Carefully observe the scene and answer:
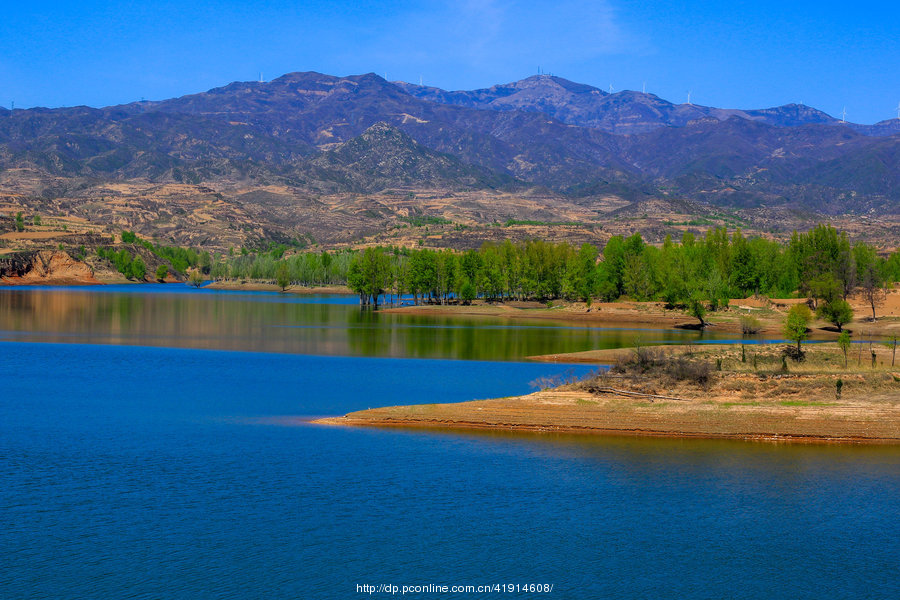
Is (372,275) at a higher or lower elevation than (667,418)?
higher

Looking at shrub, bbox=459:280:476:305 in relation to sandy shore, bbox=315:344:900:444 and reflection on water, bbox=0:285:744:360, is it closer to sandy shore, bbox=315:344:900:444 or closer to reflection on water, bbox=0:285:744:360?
reflection on water, bbox=0:285:744:360

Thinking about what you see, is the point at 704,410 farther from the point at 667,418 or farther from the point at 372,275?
the point at 372,275

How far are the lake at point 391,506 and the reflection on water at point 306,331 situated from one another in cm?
3012

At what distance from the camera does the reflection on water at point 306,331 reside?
86.4 m

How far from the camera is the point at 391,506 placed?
31.0 metres

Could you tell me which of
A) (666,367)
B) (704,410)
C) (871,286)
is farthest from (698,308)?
A: (704,410)

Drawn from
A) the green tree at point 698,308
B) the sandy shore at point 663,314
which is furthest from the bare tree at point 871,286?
the green tree at point 698,308

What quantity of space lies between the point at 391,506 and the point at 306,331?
7590 cm

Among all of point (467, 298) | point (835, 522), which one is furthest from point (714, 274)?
point (835, 522)

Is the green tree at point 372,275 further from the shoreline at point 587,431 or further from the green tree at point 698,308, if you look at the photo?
the shoreline at point 587,431

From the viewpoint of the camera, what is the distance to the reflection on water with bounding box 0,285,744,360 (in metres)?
86.4

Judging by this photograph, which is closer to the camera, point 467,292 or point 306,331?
point 306,331

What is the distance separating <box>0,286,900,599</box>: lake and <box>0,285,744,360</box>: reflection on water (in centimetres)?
3012

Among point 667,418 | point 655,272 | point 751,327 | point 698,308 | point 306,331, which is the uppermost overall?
point 655,272
